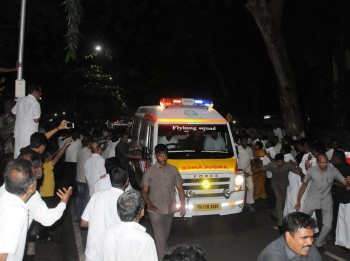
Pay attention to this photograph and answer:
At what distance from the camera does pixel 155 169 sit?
771 cm

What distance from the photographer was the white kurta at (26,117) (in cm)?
731

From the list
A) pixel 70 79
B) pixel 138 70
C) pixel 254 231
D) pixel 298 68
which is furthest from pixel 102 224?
pixel 138 70

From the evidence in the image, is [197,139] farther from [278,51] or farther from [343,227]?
[278,51]

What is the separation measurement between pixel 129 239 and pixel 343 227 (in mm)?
6134

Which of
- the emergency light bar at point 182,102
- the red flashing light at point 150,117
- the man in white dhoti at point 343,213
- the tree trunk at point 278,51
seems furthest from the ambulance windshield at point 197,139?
the tree trunk at point 278,51

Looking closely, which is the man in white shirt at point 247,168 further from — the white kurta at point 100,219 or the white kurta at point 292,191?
the white kurta at point 100,219

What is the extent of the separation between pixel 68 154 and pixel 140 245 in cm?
1014

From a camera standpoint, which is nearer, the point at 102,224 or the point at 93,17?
the point at 102,224

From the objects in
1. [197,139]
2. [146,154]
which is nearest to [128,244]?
[146,154]

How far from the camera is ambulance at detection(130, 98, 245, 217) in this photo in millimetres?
10000

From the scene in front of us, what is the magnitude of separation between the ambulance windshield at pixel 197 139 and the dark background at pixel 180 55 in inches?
263

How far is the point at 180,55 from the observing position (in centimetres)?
3466

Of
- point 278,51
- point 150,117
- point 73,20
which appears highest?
point 278,51

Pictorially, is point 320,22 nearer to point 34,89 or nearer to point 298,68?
point 298,68
